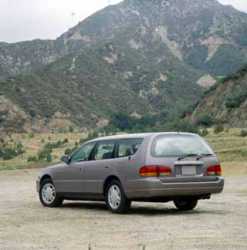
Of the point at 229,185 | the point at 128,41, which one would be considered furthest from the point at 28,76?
the point at 229,185

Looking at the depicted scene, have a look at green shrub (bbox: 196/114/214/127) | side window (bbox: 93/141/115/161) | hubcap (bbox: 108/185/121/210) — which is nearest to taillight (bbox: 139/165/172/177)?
hubcap (bbox: 108/185/121/210)

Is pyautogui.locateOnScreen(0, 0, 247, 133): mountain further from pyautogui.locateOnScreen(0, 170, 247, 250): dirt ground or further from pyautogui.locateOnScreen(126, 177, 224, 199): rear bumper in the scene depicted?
pyautogui.locateOnScreen(126, 177, 224, 199): rear bumper

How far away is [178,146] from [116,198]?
62.0 inches

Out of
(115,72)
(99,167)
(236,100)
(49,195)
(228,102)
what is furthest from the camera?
(115,72)

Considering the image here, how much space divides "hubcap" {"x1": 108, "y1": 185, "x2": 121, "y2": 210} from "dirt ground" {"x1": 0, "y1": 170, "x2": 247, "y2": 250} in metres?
0.22

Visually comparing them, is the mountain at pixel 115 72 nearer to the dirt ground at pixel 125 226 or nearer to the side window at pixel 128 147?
the dirt ground at pixel 125 226

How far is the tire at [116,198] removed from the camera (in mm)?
14961

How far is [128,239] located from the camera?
11.0 meters

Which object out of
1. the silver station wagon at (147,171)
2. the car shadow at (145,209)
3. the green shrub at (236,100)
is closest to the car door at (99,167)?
the silver station wagon at (147,171)

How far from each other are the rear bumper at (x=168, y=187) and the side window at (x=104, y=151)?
1.20 metres

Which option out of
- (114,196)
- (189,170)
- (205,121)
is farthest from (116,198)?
(205,121)

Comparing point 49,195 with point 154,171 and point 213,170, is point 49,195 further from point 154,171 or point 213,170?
point 213,170

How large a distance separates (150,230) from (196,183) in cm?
299

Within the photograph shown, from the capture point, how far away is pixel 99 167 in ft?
51.7
